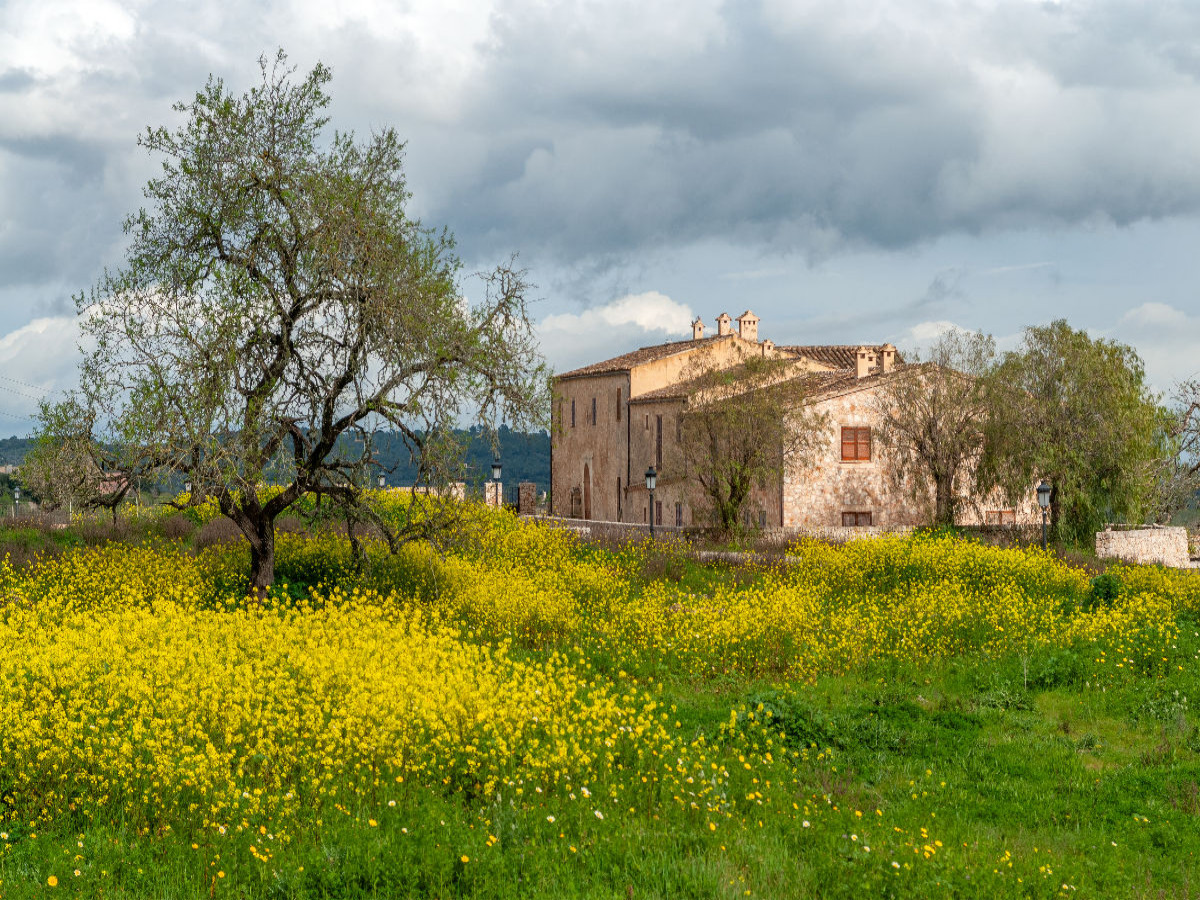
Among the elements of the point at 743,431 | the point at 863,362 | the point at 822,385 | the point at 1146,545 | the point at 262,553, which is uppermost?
the point at 863,362

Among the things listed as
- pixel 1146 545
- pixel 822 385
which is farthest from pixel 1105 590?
pixel 822 385

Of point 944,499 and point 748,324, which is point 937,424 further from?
point 748,324

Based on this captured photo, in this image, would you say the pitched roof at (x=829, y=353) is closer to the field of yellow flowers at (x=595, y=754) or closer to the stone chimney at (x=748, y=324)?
the stone chimney at (x=748, y=324)

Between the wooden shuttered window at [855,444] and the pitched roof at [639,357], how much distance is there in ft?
29.6

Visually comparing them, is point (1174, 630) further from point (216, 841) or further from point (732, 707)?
point (216, 841)

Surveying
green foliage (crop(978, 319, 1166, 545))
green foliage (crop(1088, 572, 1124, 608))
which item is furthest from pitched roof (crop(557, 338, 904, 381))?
green foliage (crop(1088, 572, 1124, 608))

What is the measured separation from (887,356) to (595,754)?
3642 cm

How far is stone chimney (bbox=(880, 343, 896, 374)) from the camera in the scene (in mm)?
42688

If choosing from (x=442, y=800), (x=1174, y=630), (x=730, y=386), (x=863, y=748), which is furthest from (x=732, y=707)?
(x=730, y=386)

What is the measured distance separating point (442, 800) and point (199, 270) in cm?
1258

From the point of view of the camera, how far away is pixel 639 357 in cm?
4650

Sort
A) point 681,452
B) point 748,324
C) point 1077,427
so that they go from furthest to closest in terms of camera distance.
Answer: point 748,324 < point 681,452 < point 1077,427

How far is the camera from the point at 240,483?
56.9ft

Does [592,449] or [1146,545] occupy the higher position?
[592,449]
